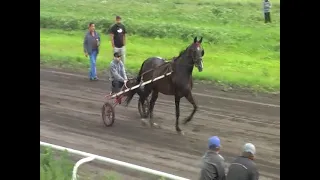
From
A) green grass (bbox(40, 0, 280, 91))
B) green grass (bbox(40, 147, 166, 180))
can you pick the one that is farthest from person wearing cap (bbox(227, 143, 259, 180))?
green grass (bbox(40, 0, 280, 91))

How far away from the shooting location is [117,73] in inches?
426

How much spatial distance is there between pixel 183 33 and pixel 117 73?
978cm

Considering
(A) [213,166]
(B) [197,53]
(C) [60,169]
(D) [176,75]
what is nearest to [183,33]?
(D) [176,75]

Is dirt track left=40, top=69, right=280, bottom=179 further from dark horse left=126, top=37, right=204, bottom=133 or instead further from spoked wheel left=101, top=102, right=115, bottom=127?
dark horse left=126, top=37, right=204, bottom=133

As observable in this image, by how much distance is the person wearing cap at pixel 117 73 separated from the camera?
1081 centimetres

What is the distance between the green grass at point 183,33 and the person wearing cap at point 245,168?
Result: 317 inches

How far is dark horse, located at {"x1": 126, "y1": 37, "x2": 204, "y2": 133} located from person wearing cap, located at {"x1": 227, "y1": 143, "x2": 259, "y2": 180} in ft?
11.9

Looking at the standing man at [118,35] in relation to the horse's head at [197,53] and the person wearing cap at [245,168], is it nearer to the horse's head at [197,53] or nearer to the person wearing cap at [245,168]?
the horse's head at [197,53]

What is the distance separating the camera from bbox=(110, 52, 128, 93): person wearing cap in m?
10.8

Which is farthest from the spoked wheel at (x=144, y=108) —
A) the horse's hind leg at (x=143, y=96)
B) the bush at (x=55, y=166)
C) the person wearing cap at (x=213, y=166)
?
the person wearing cap at (x=213, y=166)

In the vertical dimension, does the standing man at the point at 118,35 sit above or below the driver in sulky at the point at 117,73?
above

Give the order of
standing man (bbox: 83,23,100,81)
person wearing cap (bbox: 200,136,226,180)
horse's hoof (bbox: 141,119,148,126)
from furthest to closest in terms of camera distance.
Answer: standing man (bbox: 83,23,100,81), horse's hoof (bbox: 141,119,148,126), person wearing cap (bbox: 200,136,226,180)
